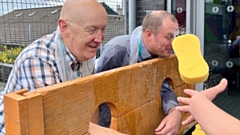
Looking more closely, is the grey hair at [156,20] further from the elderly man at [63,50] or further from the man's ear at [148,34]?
the elderly man at [63,50]

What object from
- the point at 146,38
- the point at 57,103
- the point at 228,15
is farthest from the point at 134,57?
the point at 228,15

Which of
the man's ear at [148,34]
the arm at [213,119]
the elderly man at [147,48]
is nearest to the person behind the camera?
the arm at [213,119]

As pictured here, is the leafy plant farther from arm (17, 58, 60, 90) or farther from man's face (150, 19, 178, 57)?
arm (17, 58, 60, 90)

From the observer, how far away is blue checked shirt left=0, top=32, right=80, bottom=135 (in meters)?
0.92

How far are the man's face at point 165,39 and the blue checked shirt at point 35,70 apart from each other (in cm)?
67

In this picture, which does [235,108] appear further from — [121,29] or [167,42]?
[121,29]

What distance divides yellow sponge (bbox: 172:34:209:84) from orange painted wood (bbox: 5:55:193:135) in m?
0.15

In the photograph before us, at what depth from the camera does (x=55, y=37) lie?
1059 mm

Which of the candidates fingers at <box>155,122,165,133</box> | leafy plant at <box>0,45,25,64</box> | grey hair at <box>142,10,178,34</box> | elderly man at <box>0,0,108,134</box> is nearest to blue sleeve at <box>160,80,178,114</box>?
fingers at <box>155,122,165,133</box>

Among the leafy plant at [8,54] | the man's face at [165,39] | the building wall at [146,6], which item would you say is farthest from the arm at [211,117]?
the leafy plant at [8,54]

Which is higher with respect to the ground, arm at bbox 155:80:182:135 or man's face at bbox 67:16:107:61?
man's face at bbox 67:16:107:61

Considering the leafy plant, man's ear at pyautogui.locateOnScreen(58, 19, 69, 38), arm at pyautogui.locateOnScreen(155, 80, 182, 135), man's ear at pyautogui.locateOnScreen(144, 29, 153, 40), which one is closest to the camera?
man's ear at pyautogui.locateOnScreen(58, 19, 69, 38)

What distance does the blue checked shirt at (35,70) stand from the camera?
923 mm

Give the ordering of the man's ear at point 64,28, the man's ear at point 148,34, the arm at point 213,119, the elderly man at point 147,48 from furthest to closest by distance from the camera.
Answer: the man's ear at point 148,34 → the elderly man at point 147,48 → the man's ear at point 64,28 → the arm at point 213,119
